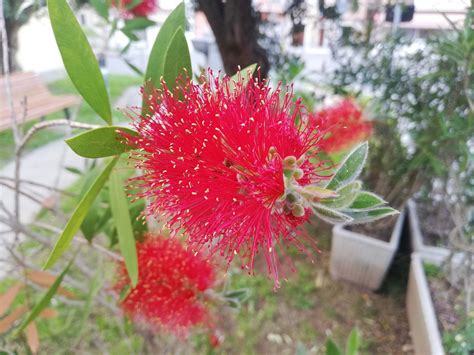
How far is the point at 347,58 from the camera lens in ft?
5.00

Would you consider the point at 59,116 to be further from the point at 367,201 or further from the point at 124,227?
the point at 367,201

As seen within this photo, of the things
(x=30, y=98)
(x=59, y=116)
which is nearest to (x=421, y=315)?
(x=30, y=98)

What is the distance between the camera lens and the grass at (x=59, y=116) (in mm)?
967

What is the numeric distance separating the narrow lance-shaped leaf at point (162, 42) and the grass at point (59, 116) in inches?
8.9

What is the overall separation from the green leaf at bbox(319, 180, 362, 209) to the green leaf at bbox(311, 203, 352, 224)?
0.4 inches

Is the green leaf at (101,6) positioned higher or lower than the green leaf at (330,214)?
higher

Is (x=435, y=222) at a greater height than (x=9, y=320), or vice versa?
(x=9, y=320)

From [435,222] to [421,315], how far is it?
2.00 feet

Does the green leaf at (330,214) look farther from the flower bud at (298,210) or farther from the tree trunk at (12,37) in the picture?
the tree trunk at (12,37)

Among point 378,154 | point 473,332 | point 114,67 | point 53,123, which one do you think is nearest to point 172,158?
point 53,123

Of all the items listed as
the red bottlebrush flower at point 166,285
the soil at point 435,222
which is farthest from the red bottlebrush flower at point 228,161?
the soil at point 435,222

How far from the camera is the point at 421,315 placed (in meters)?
1.28

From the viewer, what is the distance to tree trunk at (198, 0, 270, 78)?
4.84ft

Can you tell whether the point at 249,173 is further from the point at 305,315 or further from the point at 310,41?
the point at 310,41
